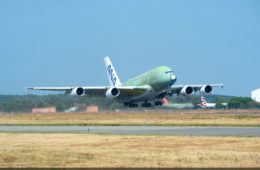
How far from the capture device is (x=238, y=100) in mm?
132375

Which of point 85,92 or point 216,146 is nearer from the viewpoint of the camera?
point 216,146

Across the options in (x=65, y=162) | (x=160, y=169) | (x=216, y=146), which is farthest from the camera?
(x=216, y=146)

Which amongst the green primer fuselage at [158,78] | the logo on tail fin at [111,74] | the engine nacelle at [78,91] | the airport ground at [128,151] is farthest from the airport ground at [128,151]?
the logo on tail fin at [111,74]

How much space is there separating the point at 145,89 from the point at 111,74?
17255 mm

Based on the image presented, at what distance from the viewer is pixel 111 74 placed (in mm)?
101875

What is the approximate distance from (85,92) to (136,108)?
962cm

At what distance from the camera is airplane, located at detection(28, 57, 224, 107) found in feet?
273

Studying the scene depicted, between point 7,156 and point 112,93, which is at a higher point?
point 112,93

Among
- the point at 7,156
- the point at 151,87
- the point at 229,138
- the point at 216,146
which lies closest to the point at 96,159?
the point at 7,156

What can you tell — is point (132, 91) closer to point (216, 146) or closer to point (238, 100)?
Result: point (238, 100)

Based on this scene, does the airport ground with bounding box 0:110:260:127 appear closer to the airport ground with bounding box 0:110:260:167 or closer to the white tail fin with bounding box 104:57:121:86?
the airport ground with bounding box 0:110:260:167

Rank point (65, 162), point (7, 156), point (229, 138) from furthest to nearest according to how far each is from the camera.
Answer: point (229, 138), point (7, 156), point (65, 162)

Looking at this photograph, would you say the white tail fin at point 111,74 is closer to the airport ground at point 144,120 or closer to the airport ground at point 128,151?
the airport ground at point 144,120

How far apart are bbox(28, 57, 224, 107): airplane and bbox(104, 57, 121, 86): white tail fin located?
23.5 feet
